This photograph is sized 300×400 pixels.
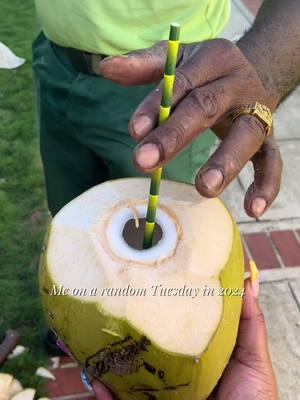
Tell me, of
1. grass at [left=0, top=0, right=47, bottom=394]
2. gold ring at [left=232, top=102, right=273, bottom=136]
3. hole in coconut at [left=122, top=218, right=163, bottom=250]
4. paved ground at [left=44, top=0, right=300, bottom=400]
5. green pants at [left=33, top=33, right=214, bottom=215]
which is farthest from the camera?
grass at [left=0, top=0, right=47, bottom=394]

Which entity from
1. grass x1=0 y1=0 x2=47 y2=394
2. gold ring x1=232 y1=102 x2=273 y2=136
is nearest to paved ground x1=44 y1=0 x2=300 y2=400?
grass x1=0 y1=0 x2=47 y2=394

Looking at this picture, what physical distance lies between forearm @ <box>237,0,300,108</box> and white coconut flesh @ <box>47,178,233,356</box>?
0.30 meters

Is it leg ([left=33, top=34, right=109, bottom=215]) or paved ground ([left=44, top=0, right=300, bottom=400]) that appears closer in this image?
leg ([left=33, top=34, right=109, bottom=215])

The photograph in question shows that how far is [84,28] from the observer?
1.49 m

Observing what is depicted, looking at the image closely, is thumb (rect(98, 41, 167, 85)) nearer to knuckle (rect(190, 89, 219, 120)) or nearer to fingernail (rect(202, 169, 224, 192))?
knuckle (rect(190, 89, 219, 120))

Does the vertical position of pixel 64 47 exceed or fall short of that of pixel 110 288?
it exceeds it

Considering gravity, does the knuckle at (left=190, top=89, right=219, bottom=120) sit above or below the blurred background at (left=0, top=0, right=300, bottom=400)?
above

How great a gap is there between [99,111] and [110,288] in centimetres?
61

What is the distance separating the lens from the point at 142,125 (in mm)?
1006

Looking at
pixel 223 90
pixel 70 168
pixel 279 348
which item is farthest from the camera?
pixel 279 348

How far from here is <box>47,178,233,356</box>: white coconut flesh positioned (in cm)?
113

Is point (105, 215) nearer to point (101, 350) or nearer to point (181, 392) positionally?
point (101, 350)

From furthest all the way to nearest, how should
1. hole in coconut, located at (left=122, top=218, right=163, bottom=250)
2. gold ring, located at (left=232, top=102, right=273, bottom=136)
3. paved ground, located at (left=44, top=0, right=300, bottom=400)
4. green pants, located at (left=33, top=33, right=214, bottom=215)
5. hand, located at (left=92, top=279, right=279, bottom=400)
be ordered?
paved ground, located at (left=44, top=0, right=300, bottom=400), green pants, located at (left=33, top=33, right=214, bottom=215), hand, located at (left=92, top=279, right=279, bottom=400), hole in coconut, located at (left=122, top=218, right=163, bottom=250), gold ring, located at (left=232, top=102, right=273, bottom=136)

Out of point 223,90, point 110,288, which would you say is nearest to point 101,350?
point 110,288
